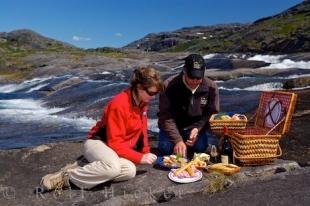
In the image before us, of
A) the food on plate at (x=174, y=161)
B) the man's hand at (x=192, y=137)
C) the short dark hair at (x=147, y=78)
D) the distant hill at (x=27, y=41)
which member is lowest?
the food on plate at (x=174, y=161)

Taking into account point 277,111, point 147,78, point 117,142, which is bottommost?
point 117,142

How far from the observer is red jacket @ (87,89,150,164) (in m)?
8.55

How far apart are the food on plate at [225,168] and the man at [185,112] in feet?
2.31

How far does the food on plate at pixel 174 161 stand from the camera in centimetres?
916

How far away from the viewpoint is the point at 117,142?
28.5ft

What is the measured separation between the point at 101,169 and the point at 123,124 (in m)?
0.76

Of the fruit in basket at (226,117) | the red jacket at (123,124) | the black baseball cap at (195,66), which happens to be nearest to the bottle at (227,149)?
the fruit in basket at (226,117)

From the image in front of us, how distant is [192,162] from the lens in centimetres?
907

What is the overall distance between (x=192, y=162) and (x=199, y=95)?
1.40m

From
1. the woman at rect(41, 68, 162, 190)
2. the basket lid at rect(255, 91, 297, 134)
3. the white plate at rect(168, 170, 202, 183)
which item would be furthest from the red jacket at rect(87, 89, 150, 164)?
the basket lid at rect(255, 91, 297, 134)

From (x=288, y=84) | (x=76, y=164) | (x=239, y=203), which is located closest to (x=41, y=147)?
(x=76, y=164)

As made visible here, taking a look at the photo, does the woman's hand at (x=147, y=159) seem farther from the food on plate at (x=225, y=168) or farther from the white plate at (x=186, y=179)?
the food on plate at (x=225, y=168)

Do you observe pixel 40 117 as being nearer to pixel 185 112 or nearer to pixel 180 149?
pixel 185 112

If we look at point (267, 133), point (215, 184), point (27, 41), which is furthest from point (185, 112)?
point (27, 41)
